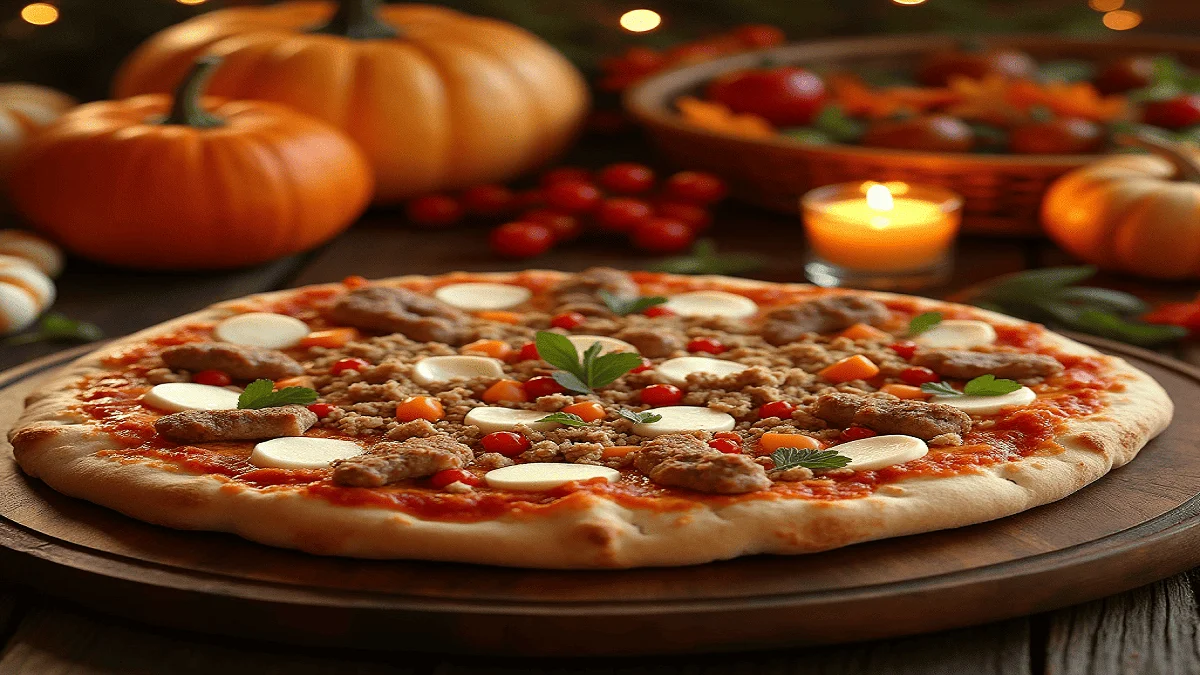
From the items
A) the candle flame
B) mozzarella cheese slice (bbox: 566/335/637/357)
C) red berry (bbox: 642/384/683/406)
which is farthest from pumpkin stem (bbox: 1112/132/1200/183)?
red berry (bbox: 642/384/683/406)

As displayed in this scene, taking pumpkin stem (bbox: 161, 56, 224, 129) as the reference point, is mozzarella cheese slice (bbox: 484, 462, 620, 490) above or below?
below

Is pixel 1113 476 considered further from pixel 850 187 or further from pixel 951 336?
pixel 850 187

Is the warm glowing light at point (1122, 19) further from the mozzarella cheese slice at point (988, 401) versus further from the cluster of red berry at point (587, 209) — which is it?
the mozzarella cheese slice at point (988, 401)

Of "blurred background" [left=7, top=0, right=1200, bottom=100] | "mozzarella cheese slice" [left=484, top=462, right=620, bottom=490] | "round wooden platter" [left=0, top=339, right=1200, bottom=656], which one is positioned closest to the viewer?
"round wooden platter" [left=0, top=339, right=1200, bottom=656]

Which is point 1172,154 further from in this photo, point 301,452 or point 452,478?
point 301,452

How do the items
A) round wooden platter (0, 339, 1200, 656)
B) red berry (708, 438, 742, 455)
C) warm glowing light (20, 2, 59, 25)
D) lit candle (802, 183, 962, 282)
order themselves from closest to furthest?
round wooden platter (0, 339, 1200, 656), red berry (708, 438, 742, 455), lit candle (802, 183, 962, 282), warm glowing light (20, 2, 59, 25)

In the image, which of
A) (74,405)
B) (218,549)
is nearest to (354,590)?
(218,549)

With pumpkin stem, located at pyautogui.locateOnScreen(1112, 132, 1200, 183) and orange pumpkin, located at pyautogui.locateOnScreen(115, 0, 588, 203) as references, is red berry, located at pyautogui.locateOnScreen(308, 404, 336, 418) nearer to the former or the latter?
orange pumpkin, located at pyautogui.locateOnScreen(115, 0, 588, 203)
